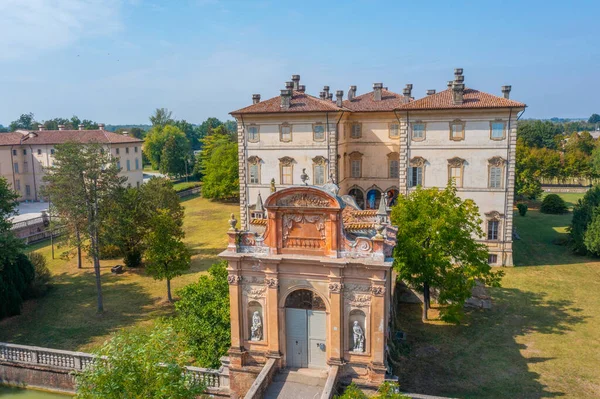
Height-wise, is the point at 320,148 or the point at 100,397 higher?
the point at 320,148

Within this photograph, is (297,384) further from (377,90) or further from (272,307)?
(377,90)

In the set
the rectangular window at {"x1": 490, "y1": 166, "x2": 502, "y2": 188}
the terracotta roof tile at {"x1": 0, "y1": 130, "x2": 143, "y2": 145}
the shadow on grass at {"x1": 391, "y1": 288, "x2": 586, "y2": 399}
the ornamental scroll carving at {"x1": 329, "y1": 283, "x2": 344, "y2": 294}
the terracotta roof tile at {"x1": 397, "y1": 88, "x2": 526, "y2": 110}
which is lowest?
the shadow on grass at {"x1": 391, "y1": 288, "x2": 586, "y2": 399}

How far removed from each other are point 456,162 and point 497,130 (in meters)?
3.58

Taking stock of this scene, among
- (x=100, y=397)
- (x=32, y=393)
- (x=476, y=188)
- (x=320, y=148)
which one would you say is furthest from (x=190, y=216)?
(x=100, y=397)

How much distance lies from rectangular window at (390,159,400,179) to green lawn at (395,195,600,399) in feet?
44.0

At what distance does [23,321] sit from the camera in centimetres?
2519

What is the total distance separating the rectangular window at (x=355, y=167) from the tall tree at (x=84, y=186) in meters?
22.0

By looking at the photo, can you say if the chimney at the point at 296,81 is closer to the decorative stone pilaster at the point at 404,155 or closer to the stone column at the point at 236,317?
the decorative stone pilaster at the point at 404,155

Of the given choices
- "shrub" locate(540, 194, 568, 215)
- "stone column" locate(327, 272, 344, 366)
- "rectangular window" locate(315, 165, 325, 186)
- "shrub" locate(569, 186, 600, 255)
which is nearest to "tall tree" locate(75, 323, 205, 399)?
"stone column" locate(327, 272, 344, 366)

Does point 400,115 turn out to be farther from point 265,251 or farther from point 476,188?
point 265,251

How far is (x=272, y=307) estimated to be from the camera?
1630 cm

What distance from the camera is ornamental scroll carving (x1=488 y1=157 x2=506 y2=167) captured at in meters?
34.1

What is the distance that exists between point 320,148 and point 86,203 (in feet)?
62.0

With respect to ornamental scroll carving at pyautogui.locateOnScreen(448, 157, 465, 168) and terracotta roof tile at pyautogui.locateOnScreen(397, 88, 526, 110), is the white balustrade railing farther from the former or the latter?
terracotta roof tile at pyautogui.locateOnScreen(397, 88, 526, 110)
